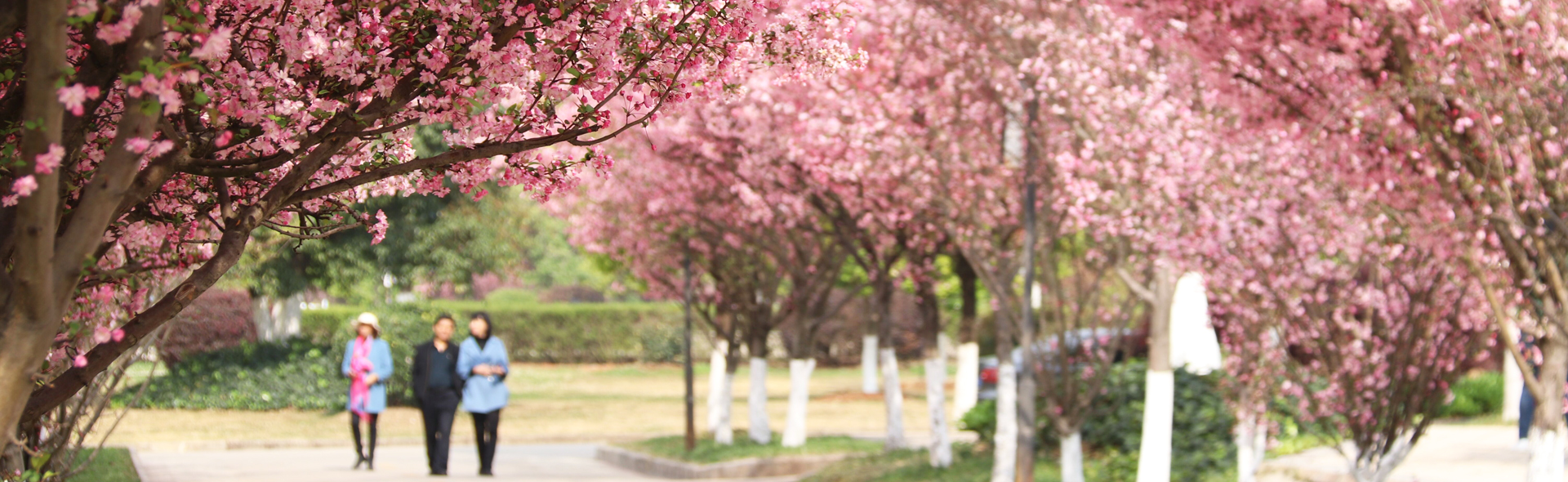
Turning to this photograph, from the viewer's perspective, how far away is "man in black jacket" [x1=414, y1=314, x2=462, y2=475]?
13461 millimetres

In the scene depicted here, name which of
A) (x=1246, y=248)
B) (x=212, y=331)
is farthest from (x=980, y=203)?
(x=212, y=331)

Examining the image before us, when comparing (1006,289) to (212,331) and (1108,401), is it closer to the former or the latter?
(1108,401)

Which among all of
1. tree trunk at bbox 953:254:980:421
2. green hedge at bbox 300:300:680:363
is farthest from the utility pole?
green hedge at bbox 300:300:680:363

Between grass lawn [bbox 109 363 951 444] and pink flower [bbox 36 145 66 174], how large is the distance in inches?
690

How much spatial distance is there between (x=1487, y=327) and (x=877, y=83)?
695 cm

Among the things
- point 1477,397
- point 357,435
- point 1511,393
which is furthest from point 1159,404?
point 1477,397

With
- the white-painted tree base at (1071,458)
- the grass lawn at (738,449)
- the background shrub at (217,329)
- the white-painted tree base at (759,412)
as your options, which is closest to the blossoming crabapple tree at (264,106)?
the white-painted tree base at (1071,458)

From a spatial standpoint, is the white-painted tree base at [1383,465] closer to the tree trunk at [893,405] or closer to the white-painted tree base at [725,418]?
the tree trunk at [893,405]

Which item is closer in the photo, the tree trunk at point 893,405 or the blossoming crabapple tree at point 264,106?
the blossoming crabapple tree at point 264,106

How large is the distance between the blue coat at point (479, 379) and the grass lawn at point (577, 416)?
7388 mm

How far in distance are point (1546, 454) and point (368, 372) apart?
10.8 meters

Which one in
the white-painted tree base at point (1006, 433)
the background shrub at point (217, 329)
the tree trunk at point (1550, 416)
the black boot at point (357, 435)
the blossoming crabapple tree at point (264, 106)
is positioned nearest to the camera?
the blossoming crabapple tree at point (264, 106)

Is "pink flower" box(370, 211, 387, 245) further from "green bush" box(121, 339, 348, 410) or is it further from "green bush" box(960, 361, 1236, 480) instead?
"green bush" box(121, 339, 348, 410)

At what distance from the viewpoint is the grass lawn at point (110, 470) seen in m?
9.34
